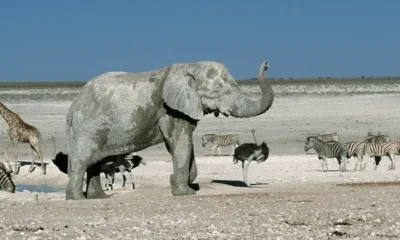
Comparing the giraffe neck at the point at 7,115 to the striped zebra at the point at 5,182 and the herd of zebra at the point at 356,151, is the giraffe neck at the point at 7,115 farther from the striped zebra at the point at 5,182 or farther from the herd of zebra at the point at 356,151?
the herd of zebra at the point at 356,151

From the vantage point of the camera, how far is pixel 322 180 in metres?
18.9

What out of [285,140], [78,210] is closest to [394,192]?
[78,210]

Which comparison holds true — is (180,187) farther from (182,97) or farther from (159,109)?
(182,97)

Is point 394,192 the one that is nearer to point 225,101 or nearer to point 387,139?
point 225,101

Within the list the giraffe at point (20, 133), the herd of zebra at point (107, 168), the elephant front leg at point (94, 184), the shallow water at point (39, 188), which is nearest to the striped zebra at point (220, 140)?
the giraffe at point (20, 133)

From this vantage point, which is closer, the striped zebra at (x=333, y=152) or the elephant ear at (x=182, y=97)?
the elephant ear at (x=182, y=97)

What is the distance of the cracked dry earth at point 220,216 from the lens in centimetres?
984

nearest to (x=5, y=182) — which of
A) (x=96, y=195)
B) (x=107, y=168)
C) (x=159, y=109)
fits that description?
(x=107, y=168)

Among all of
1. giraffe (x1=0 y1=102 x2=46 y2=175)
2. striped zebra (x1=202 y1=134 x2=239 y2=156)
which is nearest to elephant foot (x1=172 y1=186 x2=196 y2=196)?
giraffe (x1=0 y1=102 x2=46 y2=175)

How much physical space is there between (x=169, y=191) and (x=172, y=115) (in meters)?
1.38

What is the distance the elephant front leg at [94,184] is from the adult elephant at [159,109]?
42 cm

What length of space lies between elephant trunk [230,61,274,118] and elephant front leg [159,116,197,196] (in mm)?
746

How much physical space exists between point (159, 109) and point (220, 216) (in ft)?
12.0

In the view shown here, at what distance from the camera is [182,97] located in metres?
14.1
